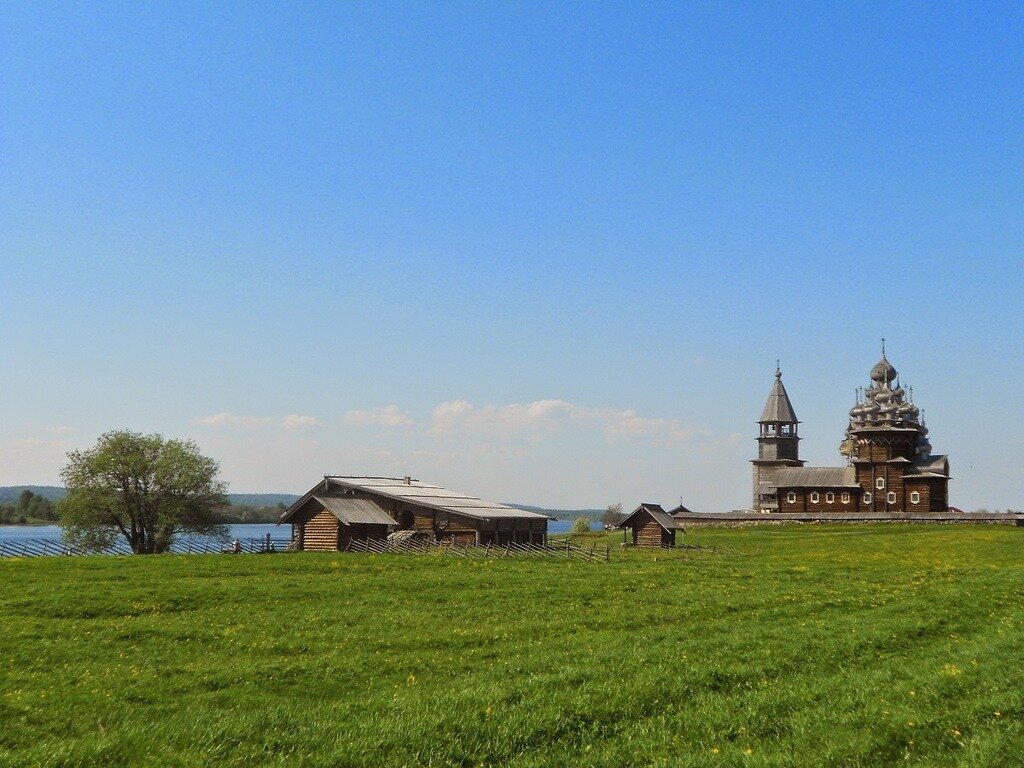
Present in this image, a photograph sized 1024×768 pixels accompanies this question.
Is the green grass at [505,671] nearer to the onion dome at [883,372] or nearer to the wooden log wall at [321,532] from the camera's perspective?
the wooden log wall at [321,532]

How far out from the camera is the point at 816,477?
112 meters

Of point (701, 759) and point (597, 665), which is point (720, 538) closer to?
point (597, 665)

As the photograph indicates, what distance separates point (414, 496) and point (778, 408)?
70.7 m

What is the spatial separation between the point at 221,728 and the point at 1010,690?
13752 mm

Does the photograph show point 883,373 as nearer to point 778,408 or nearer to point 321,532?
point 778,408

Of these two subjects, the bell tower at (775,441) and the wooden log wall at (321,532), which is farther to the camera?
the bell tower at (775,441)

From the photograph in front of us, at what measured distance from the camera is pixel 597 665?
61.6 ft

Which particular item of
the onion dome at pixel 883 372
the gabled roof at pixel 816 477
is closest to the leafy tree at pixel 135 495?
the gabled roof at pixel 816 477

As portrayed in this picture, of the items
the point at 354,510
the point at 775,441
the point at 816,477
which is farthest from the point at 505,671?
the point at 775,441

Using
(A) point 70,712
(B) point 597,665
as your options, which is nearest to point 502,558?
(B) point 597,665

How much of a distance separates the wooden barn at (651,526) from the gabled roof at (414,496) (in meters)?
7.76

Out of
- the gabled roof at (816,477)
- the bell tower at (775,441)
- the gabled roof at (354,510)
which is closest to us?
the gabled roof at (354,510)

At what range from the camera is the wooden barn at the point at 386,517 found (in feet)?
207

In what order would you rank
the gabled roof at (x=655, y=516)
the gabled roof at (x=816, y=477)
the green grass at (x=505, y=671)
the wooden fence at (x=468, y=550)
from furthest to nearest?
the gabled roof at (x=816, y=477), the gabled roof at (x=655, y=516), the wooden fence at (x=468, y=550), the green grass at (x=505, y=671)
